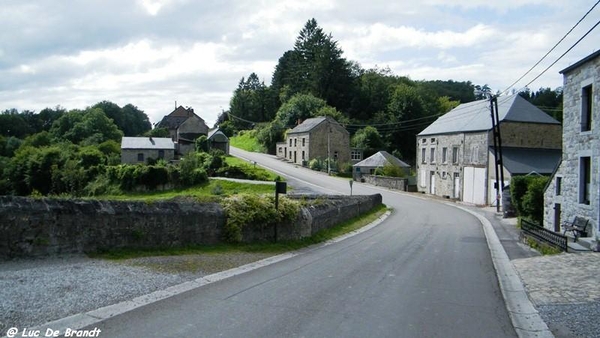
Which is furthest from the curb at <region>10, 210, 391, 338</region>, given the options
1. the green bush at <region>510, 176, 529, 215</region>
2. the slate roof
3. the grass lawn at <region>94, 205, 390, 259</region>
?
the slate roof

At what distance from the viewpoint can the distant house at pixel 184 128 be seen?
254 ft

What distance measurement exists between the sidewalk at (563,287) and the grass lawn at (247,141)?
7134 cm

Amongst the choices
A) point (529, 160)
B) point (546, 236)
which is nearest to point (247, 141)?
point (529, 160)

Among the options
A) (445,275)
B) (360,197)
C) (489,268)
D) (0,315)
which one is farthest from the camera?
(360,197)

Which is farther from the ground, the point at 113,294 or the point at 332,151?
the point at 332,151

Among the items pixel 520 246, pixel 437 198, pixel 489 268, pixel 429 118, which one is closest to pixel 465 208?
pixel 437 198

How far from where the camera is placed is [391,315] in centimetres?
818

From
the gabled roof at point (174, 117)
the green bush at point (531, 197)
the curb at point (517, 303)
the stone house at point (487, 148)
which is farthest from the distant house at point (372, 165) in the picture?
the gabled roof at point (174, 117)

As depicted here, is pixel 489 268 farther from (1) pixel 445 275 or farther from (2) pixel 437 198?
(2) pixel 437 198

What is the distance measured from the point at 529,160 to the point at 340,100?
51726mm

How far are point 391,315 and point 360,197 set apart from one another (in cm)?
2222

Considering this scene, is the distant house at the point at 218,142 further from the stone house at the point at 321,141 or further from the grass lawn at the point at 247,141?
the grass lawn at the point at 247,141

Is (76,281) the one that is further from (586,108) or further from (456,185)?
(456,185)

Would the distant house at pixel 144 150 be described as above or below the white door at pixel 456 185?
above
